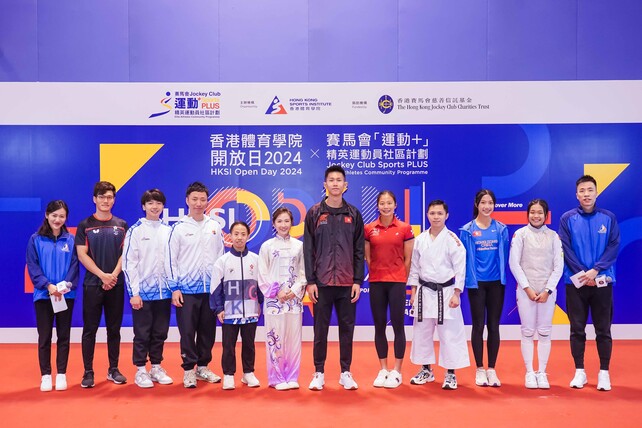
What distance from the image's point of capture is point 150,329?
4359mm

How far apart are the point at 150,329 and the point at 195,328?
1.21ft

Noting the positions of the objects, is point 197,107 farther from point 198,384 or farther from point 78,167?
point 198,384

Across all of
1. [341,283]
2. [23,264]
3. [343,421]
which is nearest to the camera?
[343,421]

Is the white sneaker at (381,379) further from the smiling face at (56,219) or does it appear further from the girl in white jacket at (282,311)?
the smiling face at (56,219)

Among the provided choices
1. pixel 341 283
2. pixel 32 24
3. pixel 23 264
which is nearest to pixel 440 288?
pixel 341 283

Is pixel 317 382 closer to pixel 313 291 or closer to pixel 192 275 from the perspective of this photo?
pixel 313 291

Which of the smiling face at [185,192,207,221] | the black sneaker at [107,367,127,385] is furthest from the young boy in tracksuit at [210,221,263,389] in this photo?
the black sneaker at [107,367,127,385]

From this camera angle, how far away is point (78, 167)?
612 cm

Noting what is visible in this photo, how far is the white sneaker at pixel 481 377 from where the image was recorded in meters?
4.28

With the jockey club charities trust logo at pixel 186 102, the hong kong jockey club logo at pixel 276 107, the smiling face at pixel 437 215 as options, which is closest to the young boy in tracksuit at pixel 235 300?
the smiling face at pixel 437 215

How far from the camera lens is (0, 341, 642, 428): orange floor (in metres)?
3.50

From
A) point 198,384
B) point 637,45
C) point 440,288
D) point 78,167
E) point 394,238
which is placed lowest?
point 198,384

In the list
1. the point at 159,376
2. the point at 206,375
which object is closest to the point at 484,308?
the point at 206,375

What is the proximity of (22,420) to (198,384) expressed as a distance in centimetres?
127
